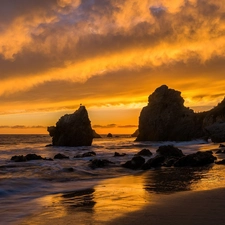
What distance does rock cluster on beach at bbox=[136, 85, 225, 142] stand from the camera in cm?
8506

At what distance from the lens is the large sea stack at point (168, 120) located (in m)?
85.1

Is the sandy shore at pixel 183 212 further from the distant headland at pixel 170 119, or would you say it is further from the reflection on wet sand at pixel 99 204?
the distant headland at pixel 170 119

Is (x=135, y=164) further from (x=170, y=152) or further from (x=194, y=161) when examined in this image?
(x=170, y=152)

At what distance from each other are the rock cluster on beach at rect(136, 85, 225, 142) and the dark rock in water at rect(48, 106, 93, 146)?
3076 cm

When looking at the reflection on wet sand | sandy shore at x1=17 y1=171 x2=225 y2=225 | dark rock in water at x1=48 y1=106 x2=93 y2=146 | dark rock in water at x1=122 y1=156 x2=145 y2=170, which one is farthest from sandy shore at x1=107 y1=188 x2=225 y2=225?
dark rock in water at x1=48 y1=106 x2=93 y2=146

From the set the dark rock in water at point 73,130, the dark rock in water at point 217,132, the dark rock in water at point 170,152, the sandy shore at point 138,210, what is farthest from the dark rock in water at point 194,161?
the dark rock in water at point 73,130

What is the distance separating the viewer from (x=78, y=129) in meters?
61.4

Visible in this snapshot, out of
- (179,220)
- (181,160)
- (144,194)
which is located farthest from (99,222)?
(181,160)

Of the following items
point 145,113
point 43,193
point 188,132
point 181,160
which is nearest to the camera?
point 43,193

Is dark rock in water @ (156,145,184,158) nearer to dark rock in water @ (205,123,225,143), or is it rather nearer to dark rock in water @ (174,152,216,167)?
dark rock in water @ (174,152,216,167)

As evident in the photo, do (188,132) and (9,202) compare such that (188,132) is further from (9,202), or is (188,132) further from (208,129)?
(9,202)

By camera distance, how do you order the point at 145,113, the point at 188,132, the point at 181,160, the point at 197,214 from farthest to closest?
the point at 145,113
the point at 188,132
the point at 181,160
the point at 197,214

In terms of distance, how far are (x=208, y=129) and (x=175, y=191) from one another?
51.4m

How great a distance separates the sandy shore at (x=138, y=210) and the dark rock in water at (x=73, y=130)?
50114 millimetres
